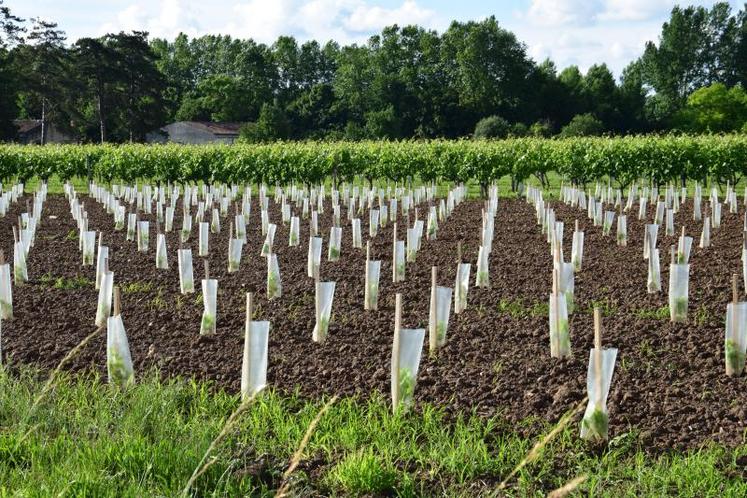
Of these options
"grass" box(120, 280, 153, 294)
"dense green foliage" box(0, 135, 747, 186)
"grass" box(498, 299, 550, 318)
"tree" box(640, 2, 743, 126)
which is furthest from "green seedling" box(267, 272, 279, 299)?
"tree" box(640, 2, 743, 126)

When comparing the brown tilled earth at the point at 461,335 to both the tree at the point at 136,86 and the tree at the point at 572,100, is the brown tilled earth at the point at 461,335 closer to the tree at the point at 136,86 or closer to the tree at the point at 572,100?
the tree at the point at 136,86

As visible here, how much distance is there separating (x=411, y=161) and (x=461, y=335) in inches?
744

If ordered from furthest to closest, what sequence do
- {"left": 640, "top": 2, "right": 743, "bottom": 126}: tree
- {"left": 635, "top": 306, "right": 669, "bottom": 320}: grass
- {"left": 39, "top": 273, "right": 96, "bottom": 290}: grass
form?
{"left": 640, "top": 2, "right": 743, "bottom": 126}: tree < {"left": 39, "top": 273, "right": 96, "bottom": 290}: grass < {"left": 635, "top": 306, "right": 669, "bottom": 320}: grass

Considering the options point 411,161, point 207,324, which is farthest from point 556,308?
point 411,161

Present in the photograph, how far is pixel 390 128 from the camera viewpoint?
57.9 meters

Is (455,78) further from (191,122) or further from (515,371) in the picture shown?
(515,371)

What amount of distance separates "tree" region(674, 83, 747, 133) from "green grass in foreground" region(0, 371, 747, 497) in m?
62.3

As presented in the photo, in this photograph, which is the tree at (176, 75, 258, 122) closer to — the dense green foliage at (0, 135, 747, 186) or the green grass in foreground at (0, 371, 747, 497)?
the dense green foliage at (0, 135, 747, 186)

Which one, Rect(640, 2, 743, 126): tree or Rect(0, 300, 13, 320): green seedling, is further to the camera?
Rect(640, 2, 743, 126): tree

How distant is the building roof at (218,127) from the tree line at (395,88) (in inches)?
57.6

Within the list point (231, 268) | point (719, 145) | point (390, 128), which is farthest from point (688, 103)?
point (231, 268)

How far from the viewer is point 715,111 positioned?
2586 inches

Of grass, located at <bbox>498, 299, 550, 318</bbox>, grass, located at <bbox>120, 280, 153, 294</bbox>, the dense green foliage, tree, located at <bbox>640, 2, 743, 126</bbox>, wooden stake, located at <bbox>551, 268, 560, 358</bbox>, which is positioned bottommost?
grass, located at <bbox>120, 280, 153, 294</bbox>

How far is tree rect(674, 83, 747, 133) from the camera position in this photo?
6419 cm
